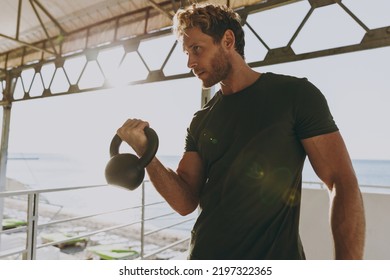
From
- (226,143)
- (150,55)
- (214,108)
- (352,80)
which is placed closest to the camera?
(226,143)

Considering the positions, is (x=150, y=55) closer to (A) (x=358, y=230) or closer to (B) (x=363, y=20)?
(B) (x=363, y=20)

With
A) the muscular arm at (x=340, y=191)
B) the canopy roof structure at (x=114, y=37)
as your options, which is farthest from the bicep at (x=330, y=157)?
the canopy roof structure at (x=114, y=37)

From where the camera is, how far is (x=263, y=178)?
848 millimetres

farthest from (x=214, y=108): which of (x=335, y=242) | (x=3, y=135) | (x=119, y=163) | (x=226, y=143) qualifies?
(x=3, y=135)

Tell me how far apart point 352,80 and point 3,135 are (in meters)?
53.5

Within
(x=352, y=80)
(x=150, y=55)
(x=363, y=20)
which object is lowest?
(x=363, y=20)

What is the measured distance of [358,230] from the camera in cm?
71

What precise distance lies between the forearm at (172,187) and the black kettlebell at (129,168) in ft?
0.54

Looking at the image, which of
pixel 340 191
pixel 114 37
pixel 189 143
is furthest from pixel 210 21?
pixel 114 37

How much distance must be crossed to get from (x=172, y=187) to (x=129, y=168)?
0.26m

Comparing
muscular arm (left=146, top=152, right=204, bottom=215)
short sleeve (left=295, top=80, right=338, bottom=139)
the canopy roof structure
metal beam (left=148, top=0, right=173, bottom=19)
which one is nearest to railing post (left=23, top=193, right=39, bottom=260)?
muscular arm (left=146, top=152, right=204, bottom=215)

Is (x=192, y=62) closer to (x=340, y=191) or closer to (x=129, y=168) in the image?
(x=129, y=168)

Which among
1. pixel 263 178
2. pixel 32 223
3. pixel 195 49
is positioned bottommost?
pixel 263 178

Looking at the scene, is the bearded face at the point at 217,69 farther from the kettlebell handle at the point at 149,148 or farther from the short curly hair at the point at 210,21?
the kettlebell handle at the point at 149,148
